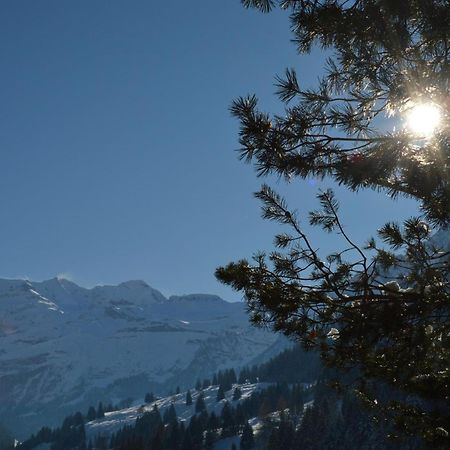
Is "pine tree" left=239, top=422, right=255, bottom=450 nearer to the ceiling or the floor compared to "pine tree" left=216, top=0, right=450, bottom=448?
nearer to the floor

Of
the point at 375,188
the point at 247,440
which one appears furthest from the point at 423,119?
the point at 247,440

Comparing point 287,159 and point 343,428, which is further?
point 343,428

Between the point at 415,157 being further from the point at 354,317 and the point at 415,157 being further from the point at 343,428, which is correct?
the point at 343,428

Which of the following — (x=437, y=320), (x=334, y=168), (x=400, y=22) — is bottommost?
(x=437, y=320)

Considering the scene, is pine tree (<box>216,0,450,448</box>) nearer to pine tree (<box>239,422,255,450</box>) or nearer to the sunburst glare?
the sunburst glare

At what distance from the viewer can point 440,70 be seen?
7742 mm

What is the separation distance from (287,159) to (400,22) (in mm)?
2516

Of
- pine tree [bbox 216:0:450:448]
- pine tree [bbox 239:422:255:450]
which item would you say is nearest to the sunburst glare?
pine tree [bbox 216:0:450:448]

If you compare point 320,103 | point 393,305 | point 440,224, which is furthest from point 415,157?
point 393,305

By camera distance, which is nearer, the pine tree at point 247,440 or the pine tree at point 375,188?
the pine tree at point 375,188

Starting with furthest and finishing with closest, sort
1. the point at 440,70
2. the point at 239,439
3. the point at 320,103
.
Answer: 1. the point at 239,439
2. the point at 320,103
3. the point at 440,70

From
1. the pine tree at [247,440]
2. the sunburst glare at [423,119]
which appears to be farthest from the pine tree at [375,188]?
the pine tree at [247,440]

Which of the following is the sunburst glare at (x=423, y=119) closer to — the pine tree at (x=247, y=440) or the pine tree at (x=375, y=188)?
the pine tree at (x=375, y=188)

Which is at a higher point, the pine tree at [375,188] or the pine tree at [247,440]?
the pine tree at [375,188]
